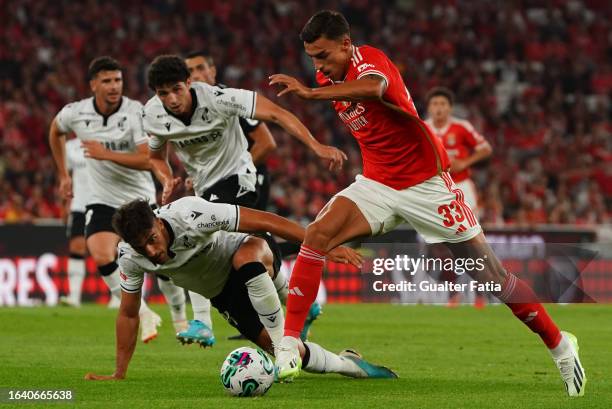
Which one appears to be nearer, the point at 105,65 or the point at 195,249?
the point at 195,249

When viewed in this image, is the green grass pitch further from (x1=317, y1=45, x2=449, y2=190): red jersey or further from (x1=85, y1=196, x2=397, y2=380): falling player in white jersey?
(x1=317, y1=45, x2=449, y2=190): red jersey

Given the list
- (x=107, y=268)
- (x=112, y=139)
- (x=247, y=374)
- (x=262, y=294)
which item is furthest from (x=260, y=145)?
(x=247, y=374)

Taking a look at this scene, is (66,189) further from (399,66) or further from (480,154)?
(399,66)

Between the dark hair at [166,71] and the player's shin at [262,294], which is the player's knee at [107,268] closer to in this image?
the dark hair at [166,71]

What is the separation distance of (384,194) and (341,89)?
2.86 ft

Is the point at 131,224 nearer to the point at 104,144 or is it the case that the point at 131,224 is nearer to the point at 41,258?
the point at 104,144

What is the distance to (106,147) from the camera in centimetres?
1087

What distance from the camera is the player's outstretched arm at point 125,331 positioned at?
725 centimetres

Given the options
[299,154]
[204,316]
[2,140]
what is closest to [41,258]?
[2,140]

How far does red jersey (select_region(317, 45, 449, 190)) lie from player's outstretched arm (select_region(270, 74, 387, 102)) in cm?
29

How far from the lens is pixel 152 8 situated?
26.3 m

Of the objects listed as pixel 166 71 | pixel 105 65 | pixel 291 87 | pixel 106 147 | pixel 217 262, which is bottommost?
pixel 217 262

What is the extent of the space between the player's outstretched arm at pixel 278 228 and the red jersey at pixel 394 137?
24.4 inches

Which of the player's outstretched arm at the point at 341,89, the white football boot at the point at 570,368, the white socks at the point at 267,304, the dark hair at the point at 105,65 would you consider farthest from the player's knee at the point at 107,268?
the white football boot at the point at 570,368
